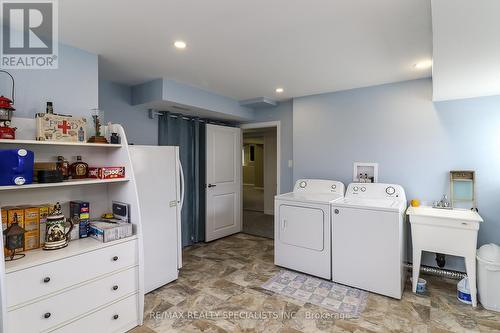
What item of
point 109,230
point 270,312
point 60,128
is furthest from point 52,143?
point 270,312

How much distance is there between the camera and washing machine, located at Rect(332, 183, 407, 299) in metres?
2.43

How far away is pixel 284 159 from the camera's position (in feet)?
14.0

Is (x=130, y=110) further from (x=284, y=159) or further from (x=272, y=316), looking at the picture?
(x=272, y=316)

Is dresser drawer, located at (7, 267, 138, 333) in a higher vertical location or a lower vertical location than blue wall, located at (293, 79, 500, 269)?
lower

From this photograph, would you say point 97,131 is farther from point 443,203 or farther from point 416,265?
point 443,203

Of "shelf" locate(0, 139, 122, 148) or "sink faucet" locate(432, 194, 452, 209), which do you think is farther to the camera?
"sink faucet" locate(432, 194, 452, 209)

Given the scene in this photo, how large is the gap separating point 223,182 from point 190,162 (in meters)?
0.70

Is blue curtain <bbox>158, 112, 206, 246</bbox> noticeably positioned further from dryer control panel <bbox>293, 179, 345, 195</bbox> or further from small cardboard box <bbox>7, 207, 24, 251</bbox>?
small cardboard box <bbox>7, 207, 24, 251</bbox>

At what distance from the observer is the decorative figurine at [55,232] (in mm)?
1778

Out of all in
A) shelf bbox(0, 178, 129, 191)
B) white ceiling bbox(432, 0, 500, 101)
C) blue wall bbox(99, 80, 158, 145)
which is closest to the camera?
white ceiling bbox(432, 0, 500, 101)

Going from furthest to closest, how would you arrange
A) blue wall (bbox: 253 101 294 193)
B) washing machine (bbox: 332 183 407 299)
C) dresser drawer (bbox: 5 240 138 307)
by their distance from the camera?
blue wall (bbox: 253 101 294 193), washing machine (bbox: 332 183 407 299), dresser drawer (bbox: 5 240 138 307)

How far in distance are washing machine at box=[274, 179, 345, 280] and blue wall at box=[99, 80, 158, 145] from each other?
2085 mm

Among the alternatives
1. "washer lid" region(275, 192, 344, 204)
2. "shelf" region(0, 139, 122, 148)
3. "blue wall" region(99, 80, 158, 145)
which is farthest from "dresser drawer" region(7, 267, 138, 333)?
"blue wall" region(99, 80, 158, 145)

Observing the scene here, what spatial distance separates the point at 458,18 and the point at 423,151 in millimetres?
2058
